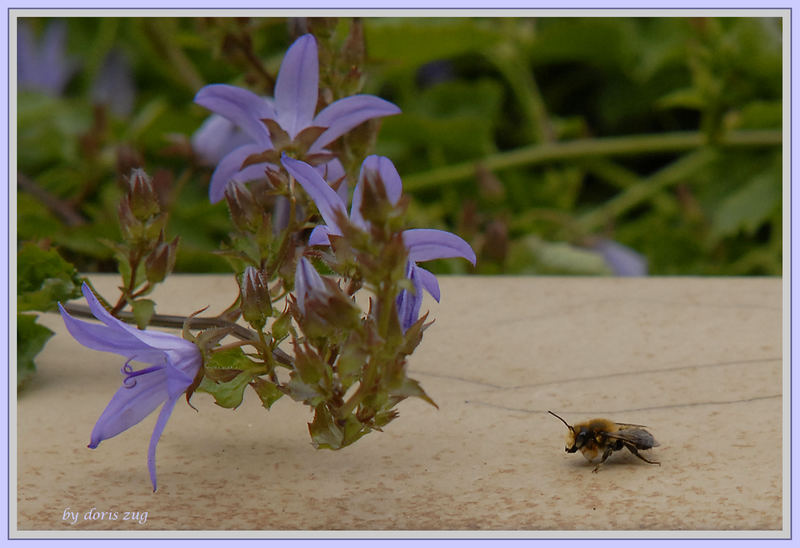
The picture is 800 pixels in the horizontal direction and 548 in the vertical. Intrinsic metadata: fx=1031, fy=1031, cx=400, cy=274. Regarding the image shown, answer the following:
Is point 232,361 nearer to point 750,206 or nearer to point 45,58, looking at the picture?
point 750,206

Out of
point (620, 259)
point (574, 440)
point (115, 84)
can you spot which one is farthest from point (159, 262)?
point (115, 84)

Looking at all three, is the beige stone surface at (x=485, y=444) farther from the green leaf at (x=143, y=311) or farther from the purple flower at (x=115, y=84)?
the purple flower at (x=115, y=84)

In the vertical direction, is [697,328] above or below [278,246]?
above

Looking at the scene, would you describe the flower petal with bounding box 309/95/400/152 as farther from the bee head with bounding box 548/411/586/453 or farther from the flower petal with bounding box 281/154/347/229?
the bee head with bounding box 548/411/586/453

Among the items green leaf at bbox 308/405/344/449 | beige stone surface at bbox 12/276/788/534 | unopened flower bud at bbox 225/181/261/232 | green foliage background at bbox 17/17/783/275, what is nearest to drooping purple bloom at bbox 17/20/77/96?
green foliage background at bbox 17/17/783/275

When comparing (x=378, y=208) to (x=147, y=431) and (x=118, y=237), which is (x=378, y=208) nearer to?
(x=147, y=431)

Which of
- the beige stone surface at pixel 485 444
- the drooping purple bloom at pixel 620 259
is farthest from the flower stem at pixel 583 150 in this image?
the beige stone surface at pixel 485 444
